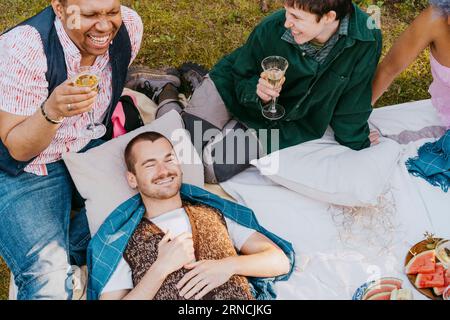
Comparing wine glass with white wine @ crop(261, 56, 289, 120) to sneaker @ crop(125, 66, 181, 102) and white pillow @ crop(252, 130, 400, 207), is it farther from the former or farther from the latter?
sneaker @ crop(125, 66, 181, 102)

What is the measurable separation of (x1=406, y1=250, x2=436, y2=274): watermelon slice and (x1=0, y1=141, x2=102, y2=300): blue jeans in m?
2.25

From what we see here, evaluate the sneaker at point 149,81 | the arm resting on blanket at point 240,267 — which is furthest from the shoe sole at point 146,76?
the arm resting on blanket at point 240,267

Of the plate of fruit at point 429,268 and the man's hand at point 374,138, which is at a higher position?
the man's hand at point 374,138

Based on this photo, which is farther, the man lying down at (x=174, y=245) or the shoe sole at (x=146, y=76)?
the shoe sole at (x=146, y=76)

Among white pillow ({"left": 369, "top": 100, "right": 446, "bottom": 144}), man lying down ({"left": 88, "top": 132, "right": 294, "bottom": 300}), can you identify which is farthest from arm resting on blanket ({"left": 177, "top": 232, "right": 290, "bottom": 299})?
white pillow ({"left": 369, "top": 100, "right": 446, "bottom": 144})

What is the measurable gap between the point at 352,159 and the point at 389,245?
686 millimetres

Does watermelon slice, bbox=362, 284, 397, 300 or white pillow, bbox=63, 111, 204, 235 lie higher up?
white pillow, bbox=63, 111, 204, 235

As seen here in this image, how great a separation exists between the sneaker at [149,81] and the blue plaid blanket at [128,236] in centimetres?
127

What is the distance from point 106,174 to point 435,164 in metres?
2.52

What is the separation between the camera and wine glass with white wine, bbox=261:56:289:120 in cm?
355

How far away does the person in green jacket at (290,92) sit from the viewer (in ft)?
12.1

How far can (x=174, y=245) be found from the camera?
329 centimetres

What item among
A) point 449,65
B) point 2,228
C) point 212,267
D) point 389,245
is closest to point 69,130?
point 2,228

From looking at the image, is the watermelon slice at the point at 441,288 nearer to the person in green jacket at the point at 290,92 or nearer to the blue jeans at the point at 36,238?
the person in green jacket at the point at 290,92
